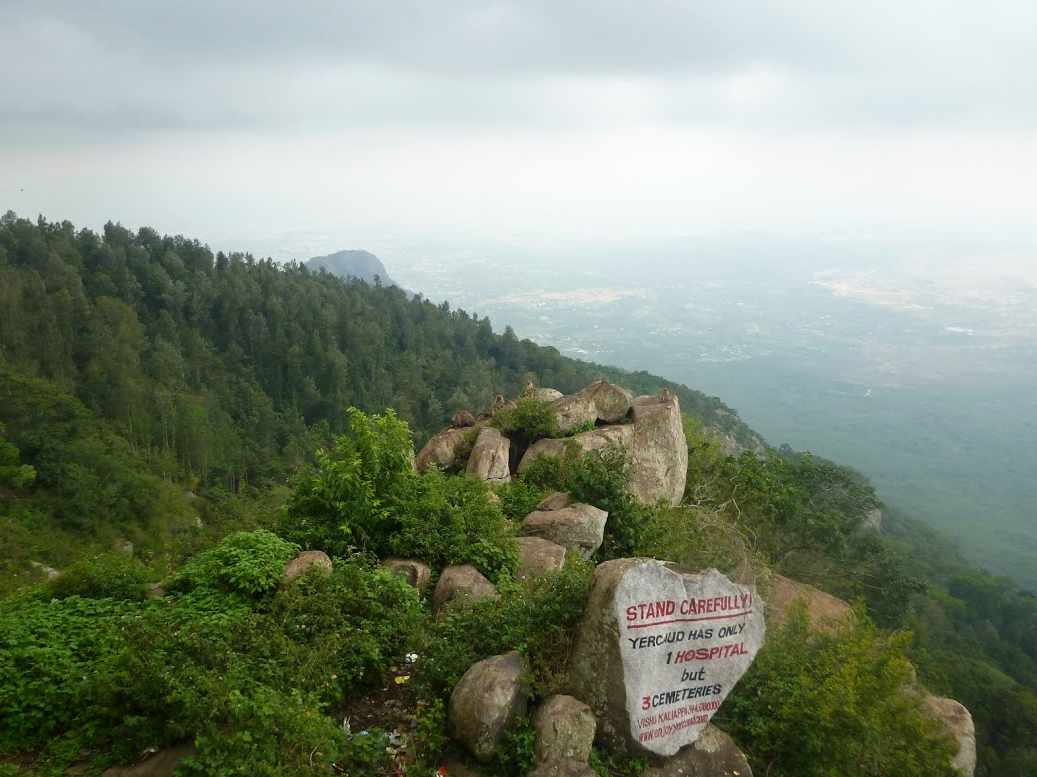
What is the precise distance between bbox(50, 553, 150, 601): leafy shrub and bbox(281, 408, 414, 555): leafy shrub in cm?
217

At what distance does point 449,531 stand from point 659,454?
724 cm

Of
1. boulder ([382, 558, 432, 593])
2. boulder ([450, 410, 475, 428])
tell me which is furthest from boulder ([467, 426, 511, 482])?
boulder ([382, 558, 432, 593])

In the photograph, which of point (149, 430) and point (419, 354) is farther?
point (419, 354)

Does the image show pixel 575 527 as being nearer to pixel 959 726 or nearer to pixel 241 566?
pixel 241 566

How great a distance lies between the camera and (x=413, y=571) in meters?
9.59

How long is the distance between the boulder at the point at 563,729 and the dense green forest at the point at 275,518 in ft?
1.19

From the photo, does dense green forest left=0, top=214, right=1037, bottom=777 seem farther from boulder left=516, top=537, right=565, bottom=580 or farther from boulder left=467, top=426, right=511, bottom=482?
boulder left=467, top=426, right=511, bottom=482

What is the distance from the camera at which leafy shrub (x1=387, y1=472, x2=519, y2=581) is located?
10.0 metres

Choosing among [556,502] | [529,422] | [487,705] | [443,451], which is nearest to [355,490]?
[556,502]

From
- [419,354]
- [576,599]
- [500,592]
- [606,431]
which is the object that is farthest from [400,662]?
[419,354]

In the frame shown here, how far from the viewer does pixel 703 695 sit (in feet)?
23.6

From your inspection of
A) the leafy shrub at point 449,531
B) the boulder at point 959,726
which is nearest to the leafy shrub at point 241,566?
the leafy shrub at point 449,531

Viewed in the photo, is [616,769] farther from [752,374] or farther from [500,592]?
Result: [752,374]

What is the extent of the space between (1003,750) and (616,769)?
3225 centimetres
